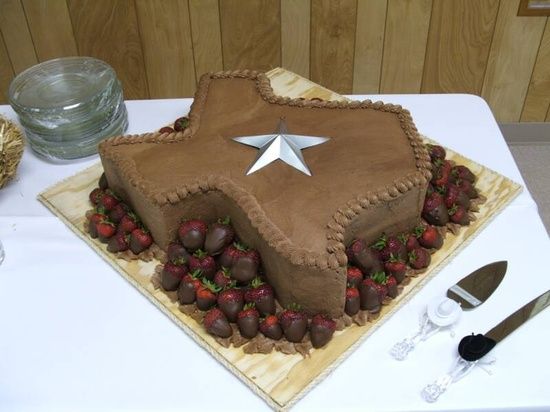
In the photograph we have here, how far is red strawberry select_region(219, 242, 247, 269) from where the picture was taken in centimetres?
139

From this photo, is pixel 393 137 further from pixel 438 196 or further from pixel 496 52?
pixel 496 52

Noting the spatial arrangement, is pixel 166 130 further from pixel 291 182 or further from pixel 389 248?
pixel 389 248

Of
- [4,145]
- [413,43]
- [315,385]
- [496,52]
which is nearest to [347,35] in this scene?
[413,43]

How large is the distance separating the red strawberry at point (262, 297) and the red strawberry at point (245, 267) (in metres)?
0.03

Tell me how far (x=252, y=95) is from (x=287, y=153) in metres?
0.31

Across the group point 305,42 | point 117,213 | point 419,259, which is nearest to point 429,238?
point 419,259

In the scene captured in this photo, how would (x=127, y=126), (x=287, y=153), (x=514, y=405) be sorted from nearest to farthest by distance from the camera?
1. (x=514, y=405)
2. (x=287, y=153)
3. (x=127, y=126)

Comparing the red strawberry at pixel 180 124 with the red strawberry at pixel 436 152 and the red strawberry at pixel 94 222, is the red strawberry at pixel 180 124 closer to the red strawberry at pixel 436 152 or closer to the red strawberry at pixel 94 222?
the red strawberry at pixel 94 222

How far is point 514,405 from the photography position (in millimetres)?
1158

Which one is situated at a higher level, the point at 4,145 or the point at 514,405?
the point at 4,145

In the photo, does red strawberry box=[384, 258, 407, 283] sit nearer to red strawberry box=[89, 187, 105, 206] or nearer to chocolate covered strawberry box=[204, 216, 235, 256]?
chocolate covered strawberry box=[204, 216, 235, 256]

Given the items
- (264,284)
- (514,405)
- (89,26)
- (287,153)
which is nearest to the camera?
(514,405)

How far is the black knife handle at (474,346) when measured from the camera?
1.21 metres

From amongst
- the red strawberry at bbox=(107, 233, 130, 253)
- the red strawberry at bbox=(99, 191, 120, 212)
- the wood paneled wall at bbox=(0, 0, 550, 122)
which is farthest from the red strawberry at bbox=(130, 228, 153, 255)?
the wood paneled wall at bbox=(0, 0, 550, 122)
